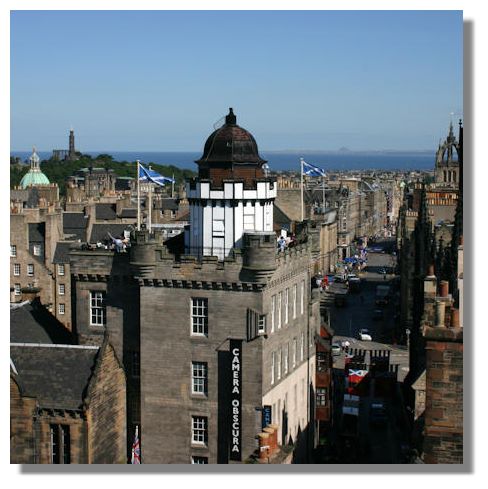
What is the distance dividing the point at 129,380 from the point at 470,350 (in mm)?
18823

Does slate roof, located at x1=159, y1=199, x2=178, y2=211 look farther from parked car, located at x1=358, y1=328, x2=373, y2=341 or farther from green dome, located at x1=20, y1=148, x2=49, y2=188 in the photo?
green dome, located at x1=20, y1=148, x2=49, y2=188

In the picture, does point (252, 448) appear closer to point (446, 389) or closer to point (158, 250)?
point (158, 250)

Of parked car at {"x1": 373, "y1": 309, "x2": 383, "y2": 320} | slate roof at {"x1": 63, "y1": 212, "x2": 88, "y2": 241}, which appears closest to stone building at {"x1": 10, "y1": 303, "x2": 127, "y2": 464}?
slate roof at {"x1": 63, "y1": 212, "x2": 88, "y2": 241}

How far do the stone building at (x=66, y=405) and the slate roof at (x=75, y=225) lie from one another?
53.1 m

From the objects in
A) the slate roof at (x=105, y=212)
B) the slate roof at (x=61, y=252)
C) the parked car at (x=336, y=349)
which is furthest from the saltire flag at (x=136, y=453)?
the slate roof at (x=105, y=212)

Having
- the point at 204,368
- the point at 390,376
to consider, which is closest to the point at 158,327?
the point at 204,368

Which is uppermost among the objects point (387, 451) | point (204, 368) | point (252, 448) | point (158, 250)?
point (158, 250)

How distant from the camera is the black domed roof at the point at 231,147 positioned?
40.1 m

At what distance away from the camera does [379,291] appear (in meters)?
123

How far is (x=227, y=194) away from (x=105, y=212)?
218ft

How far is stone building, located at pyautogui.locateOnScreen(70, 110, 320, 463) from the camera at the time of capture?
3816 centimetres

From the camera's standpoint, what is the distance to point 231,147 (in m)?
40.2

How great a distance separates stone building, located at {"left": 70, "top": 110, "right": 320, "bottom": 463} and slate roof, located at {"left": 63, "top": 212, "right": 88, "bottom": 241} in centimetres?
4898

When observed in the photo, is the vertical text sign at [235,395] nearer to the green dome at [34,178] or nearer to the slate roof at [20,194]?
the slate roof at [20,194]
